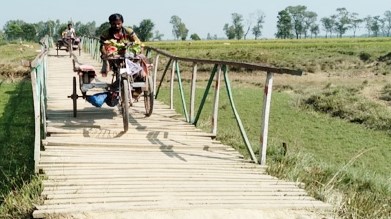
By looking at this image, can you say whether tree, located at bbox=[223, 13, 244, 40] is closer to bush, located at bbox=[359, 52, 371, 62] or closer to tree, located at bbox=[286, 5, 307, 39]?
tree, located at bbox=[286, 5, 307, 39]

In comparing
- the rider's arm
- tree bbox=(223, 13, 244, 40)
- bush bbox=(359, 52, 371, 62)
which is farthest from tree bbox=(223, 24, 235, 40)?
the rider's arm

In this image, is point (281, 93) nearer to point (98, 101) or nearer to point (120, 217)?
point (98, 101)

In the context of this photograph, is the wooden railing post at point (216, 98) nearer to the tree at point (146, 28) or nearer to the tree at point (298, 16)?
the tree at point (146, 28)

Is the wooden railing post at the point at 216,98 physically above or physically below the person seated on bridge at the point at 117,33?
below

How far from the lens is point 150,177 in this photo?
486cm

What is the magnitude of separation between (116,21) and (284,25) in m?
103

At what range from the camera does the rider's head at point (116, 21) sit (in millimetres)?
7580

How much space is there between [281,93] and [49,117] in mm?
14518

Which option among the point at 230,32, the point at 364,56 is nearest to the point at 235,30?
the point at 230,32

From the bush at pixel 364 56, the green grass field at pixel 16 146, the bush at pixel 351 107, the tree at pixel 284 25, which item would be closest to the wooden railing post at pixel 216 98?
the green grass field at pixel 16 146

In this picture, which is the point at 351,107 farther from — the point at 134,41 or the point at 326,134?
the point at 134,41

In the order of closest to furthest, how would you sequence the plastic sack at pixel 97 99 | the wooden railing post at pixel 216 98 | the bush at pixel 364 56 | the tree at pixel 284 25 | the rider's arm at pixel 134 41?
the wooden railing post at pixel 216 98, the plastic sack at pixel 97 99, the rider's arm at pixel 134 41, the bush at pixel 364 56, the tree at pixel 284 25

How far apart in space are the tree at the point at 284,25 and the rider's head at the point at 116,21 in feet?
331

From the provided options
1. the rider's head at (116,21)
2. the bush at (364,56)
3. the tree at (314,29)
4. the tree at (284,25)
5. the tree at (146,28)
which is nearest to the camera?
the rider's head at (116,21)
